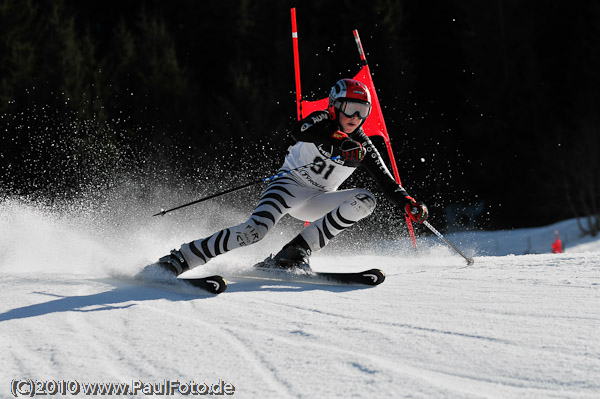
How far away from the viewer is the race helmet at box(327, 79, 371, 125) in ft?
12.8

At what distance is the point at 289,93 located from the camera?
69.4 ft

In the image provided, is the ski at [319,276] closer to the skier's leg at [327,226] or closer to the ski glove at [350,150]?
the skier's leg at [327,226]

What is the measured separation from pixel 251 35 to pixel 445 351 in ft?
72.9

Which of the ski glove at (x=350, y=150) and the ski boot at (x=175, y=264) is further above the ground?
the ski glove at (x=350, y=150)

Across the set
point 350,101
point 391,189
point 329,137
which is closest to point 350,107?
point 350,101

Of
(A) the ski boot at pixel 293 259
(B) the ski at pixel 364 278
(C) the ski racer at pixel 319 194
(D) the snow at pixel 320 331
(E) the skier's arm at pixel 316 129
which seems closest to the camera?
(D) the snow at pixel 320 331

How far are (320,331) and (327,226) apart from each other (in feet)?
4.68

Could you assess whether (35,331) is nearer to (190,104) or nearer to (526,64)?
(190,104)

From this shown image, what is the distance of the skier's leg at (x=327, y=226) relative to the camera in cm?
379

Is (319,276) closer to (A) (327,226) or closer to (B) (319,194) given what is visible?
(A) (327,226)

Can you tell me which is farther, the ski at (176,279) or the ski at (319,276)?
the ski at (319,276)

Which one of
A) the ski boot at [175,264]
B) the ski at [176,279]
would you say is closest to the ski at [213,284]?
the ski at [176,279]

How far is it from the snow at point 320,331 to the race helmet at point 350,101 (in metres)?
0.99

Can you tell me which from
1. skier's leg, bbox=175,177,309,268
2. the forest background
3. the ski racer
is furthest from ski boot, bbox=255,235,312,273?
the forest background
